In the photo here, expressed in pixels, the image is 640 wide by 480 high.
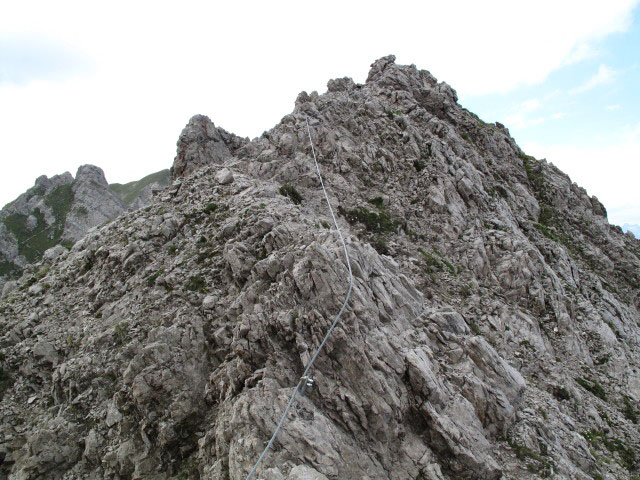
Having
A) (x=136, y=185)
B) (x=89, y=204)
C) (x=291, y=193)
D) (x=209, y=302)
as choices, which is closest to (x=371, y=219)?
(x=291, y=193)

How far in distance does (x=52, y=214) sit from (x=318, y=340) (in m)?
102

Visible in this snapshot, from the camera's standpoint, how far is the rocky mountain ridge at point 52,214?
80.1 meters

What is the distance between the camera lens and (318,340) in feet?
47.8

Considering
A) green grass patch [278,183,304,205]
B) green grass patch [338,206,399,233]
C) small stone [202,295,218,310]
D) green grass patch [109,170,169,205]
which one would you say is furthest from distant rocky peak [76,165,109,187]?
small stone [202,295,218,310]

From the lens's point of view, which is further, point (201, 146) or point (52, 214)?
point (52, 214)

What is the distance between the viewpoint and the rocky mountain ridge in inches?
3155

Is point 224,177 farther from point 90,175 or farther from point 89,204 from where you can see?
point 90,175

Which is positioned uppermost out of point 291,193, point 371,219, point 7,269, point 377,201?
point 377,201

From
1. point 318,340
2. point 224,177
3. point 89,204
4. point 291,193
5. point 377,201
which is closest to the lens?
point 318,340

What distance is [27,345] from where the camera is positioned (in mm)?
20109

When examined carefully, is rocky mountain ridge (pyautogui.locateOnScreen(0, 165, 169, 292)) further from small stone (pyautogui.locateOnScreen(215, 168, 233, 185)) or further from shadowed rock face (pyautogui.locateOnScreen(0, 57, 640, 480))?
shadowed rock face (pyautogui.locateOnScreen(0, 57, 640, 480))

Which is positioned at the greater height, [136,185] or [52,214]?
[136,185]

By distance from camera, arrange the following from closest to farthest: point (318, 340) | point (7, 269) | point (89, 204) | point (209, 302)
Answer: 1. point (318, 340)
2. point (209, 302)
3. point (7, 269)
4. point (89, 204)

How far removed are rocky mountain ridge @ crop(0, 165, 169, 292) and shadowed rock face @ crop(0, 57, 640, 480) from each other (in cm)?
6146
